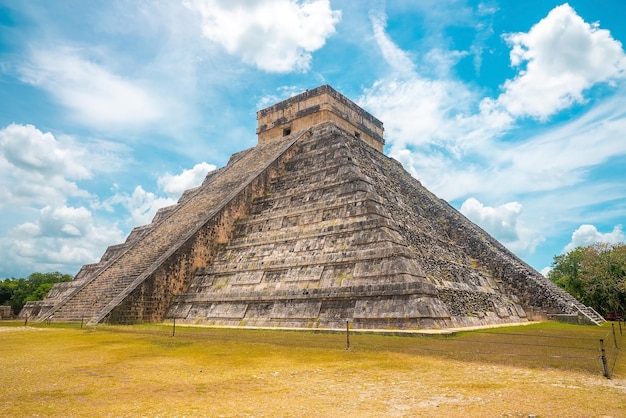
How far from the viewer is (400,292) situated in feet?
34.0

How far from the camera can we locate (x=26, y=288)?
4331 centimetres

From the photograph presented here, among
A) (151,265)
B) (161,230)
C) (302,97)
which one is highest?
(302,97)

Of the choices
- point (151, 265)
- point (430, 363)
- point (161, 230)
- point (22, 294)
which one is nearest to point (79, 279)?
point (161, 230)

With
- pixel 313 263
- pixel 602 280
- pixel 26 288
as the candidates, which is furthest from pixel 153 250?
pixel 26 288

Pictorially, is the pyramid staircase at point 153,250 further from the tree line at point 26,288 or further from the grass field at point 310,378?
the tree line at point 26,288

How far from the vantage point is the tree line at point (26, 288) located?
3719 cm

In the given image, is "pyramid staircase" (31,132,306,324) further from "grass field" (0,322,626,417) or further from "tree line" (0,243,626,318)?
"tree line" (0,243,626,318)

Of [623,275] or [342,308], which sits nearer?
[342,308]

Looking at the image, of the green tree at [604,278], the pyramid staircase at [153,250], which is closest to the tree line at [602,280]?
the green tree at [604,278]

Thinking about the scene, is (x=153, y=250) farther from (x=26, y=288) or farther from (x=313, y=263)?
(x=26, y=288)

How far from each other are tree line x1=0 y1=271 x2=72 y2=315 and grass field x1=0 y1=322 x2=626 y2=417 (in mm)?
32697

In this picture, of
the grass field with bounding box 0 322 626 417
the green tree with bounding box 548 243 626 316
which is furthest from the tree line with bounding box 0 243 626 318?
the grass field with bounding box 0 322 626 417

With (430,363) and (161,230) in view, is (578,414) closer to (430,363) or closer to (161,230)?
(430,363)

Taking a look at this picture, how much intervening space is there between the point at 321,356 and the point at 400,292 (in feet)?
12.2
